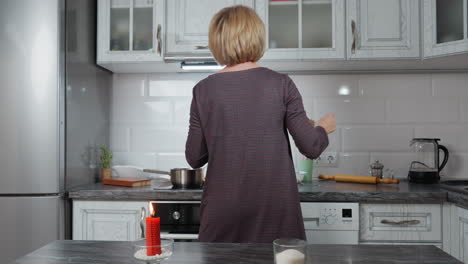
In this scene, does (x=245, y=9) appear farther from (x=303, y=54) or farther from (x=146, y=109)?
(x=146, y=109)

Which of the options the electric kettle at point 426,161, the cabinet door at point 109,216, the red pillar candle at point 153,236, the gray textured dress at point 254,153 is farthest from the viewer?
the electric kettle at point 426,161

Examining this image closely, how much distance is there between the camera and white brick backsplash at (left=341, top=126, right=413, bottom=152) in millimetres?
2617

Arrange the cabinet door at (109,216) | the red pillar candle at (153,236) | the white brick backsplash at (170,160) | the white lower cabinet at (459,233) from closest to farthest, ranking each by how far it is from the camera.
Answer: the red pillar candle at (153,236), the white lower cabinet at (459,233), the cabinet door at (109,216), the white brick backsplash at (170,160)

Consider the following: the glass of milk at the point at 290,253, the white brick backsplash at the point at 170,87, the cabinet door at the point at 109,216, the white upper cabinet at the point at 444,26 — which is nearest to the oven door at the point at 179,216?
the cabinet door at the point at 109,216

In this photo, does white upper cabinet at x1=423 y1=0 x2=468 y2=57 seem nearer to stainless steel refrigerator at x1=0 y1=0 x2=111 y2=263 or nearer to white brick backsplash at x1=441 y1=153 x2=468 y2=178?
white brick backsplash at x1=441 y1=153 x2=468 y2=178

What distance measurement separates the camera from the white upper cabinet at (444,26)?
7.11 feet

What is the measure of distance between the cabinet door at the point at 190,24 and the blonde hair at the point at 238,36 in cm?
86

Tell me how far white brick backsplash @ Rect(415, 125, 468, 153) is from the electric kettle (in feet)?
0.28

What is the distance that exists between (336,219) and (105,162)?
138 centimetres

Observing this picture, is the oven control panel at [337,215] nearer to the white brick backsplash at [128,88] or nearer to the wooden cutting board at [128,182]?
the wooden cutting board at [128,182]

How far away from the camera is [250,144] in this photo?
1.44m

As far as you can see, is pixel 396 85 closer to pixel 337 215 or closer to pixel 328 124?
pixel 337 215

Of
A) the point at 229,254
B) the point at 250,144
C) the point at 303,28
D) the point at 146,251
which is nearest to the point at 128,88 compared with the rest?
the point at 303,28

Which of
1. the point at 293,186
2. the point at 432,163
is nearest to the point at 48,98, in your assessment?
the point at 293,186
